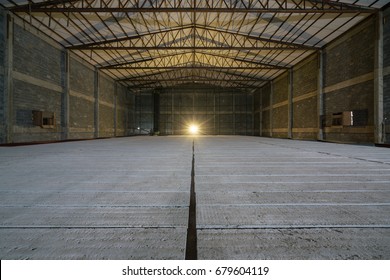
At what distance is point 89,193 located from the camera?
2533mm

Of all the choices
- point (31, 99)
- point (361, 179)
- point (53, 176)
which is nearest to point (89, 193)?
point (53, 176)

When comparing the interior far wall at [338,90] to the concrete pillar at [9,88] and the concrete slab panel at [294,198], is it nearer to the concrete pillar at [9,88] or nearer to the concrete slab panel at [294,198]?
the concrete slab panel at [294,198]

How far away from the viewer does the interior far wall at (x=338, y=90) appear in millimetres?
11648

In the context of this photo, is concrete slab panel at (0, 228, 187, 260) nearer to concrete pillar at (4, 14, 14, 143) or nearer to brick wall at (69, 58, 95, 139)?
concrete pillar at (4, 14, 14, 143)

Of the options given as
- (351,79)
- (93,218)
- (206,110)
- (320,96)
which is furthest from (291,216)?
(206,110)

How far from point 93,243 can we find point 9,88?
13.1 metres

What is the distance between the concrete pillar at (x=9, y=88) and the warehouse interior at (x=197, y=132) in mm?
80

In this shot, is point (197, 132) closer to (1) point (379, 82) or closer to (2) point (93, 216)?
(1) point (379, 82)

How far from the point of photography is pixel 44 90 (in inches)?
545

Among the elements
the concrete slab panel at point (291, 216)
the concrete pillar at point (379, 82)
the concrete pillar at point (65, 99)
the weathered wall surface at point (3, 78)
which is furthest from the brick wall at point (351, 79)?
the weathered wall surface at point (3, 78)

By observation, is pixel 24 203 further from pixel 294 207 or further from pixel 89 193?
pixel 294 207

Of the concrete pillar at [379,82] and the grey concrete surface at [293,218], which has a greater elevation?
the concrete pillar at [379,82]

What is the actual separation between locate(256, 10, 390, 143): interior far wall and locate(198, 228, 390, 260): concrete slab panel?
12.2 metres

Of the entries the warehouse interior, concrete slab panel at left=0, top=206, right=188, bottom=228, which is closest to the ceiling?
the warehouse interior
